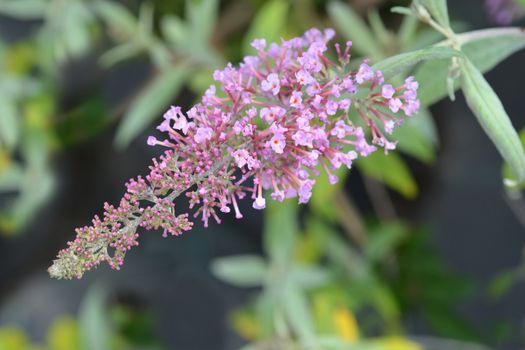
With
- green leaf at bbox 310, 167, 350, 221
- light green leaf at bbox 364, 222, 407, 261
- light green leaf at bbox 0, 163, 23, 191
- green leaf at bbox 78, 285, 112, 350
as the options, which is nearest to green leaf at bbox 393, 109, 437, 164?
green leaf at bbox 310, 167, 350, 221

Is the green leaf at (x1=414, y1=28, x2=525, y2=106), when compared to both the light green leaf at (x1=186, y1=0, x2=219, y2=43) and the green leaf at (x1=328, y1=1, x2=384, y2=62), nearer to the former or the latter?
the green leaf at (x1=328, y1=1, x2=384, y2=62)

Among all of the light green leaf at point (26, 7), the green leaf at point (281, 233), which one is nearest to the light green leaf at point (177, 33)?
the light green leaf at point (26, 7)

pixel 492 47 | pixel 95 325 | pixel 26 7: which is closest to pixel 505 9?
pixel 492 47

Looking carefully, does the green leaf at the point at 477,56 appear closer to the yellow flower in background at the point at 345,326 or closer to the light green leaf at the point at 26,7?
the yellow flower in background at the point at 345,326

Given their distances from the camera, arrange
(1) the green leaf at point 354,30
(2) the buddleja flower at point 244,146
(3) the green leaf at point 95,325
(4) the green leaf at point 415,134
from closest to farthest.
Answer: (2) the buddleja flower at point 244,146 → (4) the green leaf at point 415,134 → (1) the green leaf at point 354,30 → (3) the green leaf at point 95,325

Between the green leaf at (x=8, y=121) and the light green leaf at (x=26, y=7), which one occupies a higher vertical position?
the light green leaf at (x=26, y=7)

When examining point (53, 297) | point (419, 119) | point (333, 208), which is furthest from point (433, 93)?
point (53, 297)
